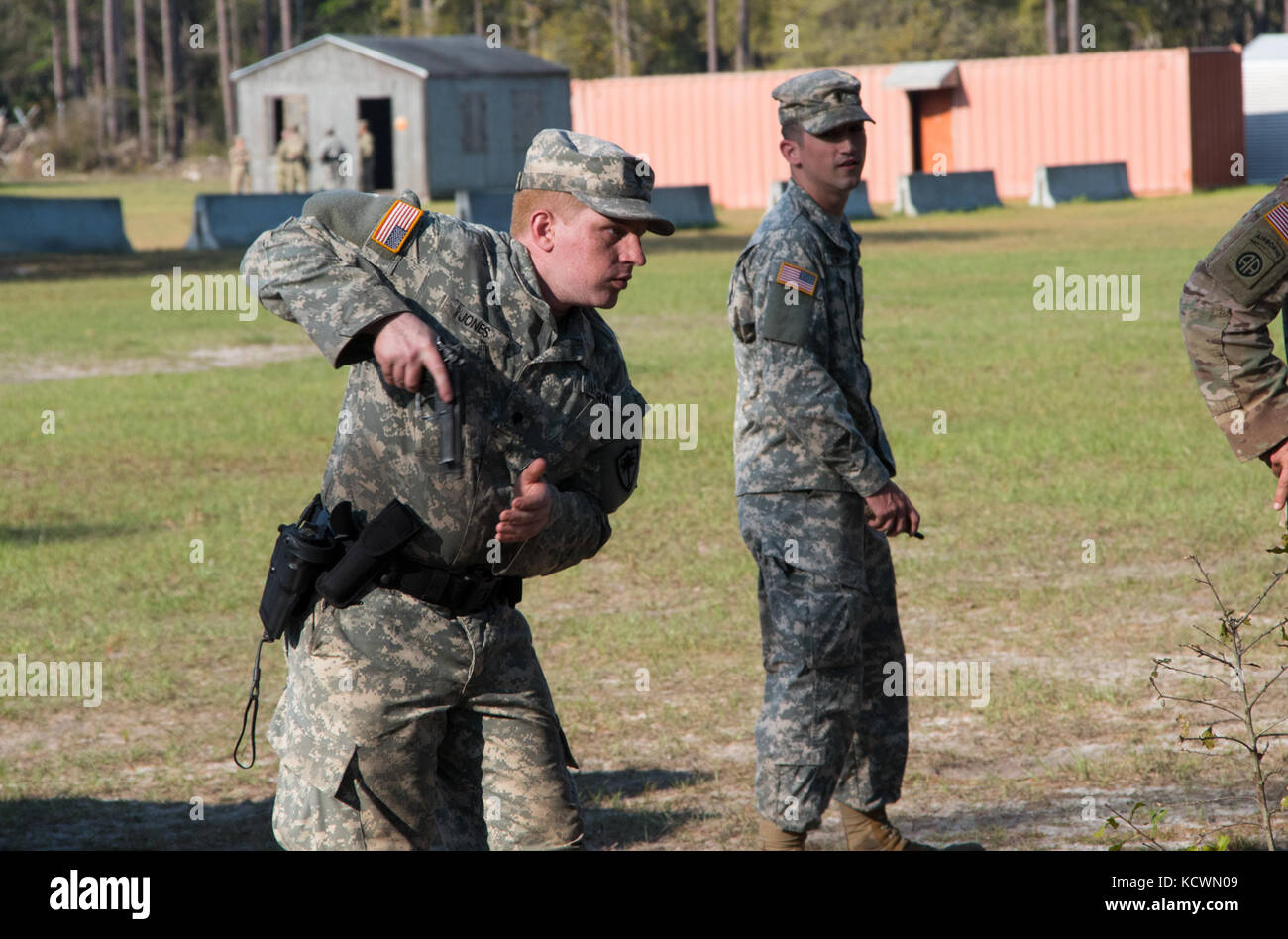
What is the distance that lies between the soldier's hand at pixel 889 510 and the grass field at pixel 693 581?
44.9 inches

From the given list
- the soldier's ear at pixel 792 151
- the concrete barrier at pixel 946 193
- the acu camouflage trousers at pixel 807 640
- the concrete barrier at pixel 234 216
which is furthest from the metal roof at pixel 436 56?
the acu camouflage trousers at pixel 807 640

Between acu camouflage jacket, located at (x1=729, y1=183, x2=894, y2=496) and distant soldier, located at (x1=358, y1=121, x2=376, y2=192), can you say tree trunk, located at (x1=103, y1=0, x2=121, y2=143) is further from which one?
acu camouflage jacket, located at (x1=729, y1=183, x2=894, y2=496)

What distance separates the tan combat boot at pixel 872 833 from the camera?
16.0ft

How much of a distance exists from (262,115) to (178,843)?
4504 cm

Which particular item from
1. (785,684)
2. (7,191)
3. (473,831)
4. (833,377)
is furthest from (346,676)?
(7,191)

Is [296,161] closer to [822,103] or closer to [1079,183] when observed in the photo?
[1079,183]

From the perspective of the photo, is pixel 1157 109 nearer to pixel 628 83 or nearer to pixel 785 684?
pixel 628 83

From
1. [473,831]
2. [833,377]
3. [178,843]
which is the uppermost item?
→ [833,377]

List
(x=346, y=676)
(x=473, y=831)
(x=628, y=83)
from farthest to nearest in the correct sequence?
(x=628, y=83) < (x=473, y=831) < (x=346, y=676)

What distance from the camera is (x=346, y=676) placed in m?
3.49

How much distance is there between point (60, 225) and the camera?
94.7 ft

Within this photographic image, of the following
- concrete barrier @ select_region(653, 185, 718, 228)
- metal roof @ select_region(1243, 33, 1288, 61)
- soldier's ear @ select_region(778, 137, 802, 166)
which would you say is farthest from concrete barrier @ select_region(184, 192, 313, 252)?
metal roof @ select_region(1243, 33, 1288, 61)

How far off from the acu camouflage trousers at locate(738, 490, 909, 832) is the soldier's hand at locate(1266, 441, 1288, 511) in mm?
1254

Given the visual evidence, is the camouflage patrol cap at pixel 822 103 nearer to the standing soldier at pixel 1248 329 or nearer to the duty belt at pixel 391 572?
the standing soldier at pixel 1248 329
